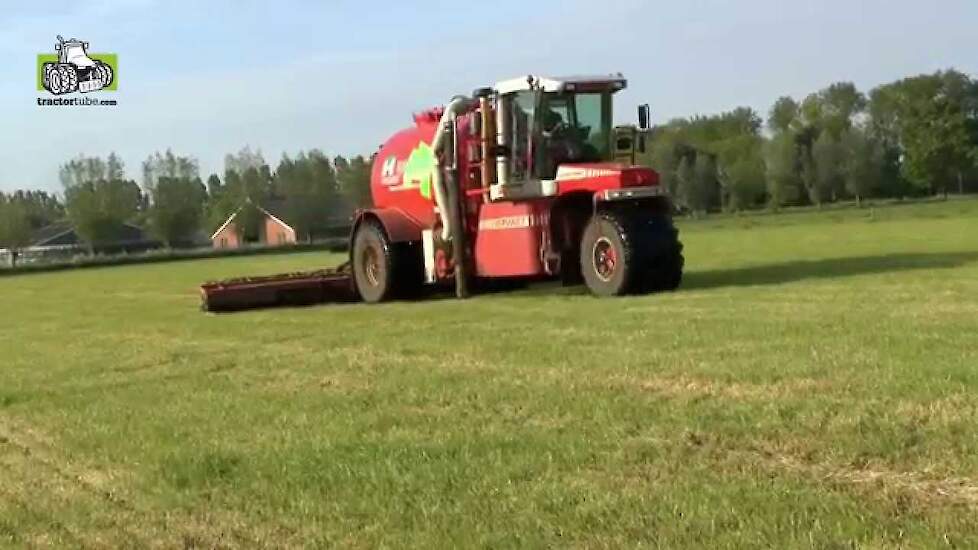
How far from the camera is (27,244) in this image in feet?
315

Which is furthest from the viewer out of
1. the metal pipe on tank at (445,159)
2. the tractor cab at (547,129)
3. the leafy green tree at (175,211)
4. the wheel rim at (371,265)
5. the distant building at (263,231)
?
the leafy green tree at (175,211)

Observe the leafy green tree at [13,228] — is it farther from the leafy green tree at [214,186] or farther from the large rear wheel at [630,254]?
the large rear wheel at [630,254]

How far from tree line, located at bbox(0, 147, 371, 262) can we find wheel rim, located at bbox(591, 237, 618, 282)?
6697 cm

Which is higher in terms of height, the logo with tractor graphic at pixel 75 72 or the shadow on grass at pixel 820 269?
the logo with tractor graphic at pixel 75 72

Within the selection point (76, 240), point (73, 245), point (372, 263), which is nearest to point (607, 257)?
point (372, 263)

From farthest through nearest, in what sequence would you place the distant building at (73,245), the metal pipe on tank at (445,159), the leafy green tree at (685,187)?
1. the distant building at (73,245)
2. the leafy green tree at (685,187)
3. the metal pipe on tank at (445,159)

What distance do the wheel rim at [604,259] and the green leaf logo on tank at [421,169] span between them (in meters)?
3.06

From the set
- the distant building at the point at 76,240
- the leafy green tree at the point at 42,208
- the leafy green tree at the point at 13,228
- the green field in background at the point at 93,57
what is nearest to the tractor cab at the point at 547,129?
the green field in background at the point at 93,57

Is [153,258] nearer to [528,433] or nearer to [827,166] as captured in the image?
[827,166]

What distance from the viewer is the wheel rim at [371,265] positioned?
59.3ft

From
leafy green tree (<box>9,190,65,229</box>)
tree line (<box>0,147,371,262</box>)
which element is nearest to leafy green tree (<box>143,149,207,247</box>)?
tree line (<box>0,147,371,262</box>)

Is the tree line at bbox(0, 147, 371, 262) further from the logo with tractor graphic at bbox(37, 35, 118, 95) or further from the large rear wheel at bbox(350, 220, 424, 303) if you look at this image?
the large rear wheel at bbox(350, 220, 424, 303)

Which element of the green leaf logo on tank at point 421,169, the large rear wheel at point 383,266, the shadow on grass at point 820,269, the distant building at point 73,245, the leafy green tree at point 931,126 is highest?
the leafy green tree at point 931,126

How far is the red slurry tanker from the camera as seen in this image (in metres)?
14.7
